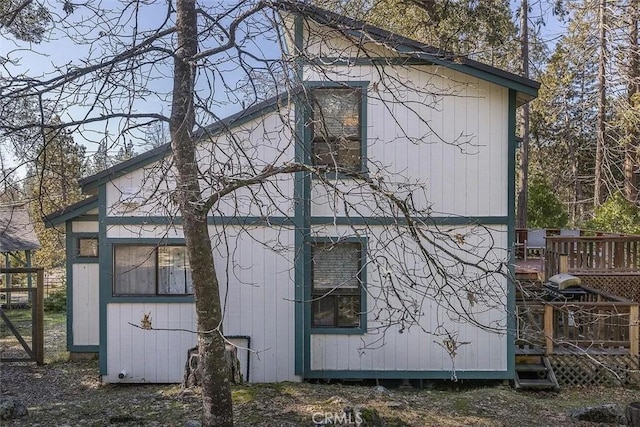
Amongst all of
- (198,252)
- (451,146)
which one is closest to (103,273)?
(198,252)

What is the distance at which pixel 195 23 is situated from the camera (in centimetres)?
415

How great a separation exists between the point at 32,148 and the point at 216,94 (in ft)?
6.10

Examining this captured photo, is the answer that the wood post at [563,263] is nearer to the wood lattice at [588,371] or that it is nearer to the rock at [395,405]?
the wood lattice at [588,371]

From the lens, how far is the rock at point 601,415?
5867 millimetres

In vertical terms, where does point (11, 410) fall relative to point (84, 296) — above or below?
below

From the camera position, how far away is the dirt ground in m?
5.07

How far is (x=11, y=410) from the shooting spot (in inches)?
199

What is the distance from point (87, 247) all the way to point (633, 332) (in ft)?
30.7

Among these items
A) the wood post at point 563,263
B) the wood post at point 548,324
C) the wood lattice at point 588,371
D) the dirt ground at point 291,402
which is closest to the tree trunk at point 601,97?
the wood post at point 563,263

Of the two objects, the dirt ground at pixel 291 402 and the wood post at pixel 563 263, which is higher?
the wood post at pixel 563 263

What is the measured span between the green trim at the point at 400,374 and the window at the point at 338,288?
69cm

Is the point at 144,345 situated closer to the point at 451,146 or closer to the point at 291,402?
the point at 291,402

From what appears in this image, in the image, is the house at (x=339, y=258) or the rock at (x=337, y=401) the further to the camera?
the house at (x=339, y=258)

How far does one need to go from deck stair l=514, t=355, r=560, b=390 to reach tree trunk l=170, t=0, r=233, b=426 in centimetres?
501
